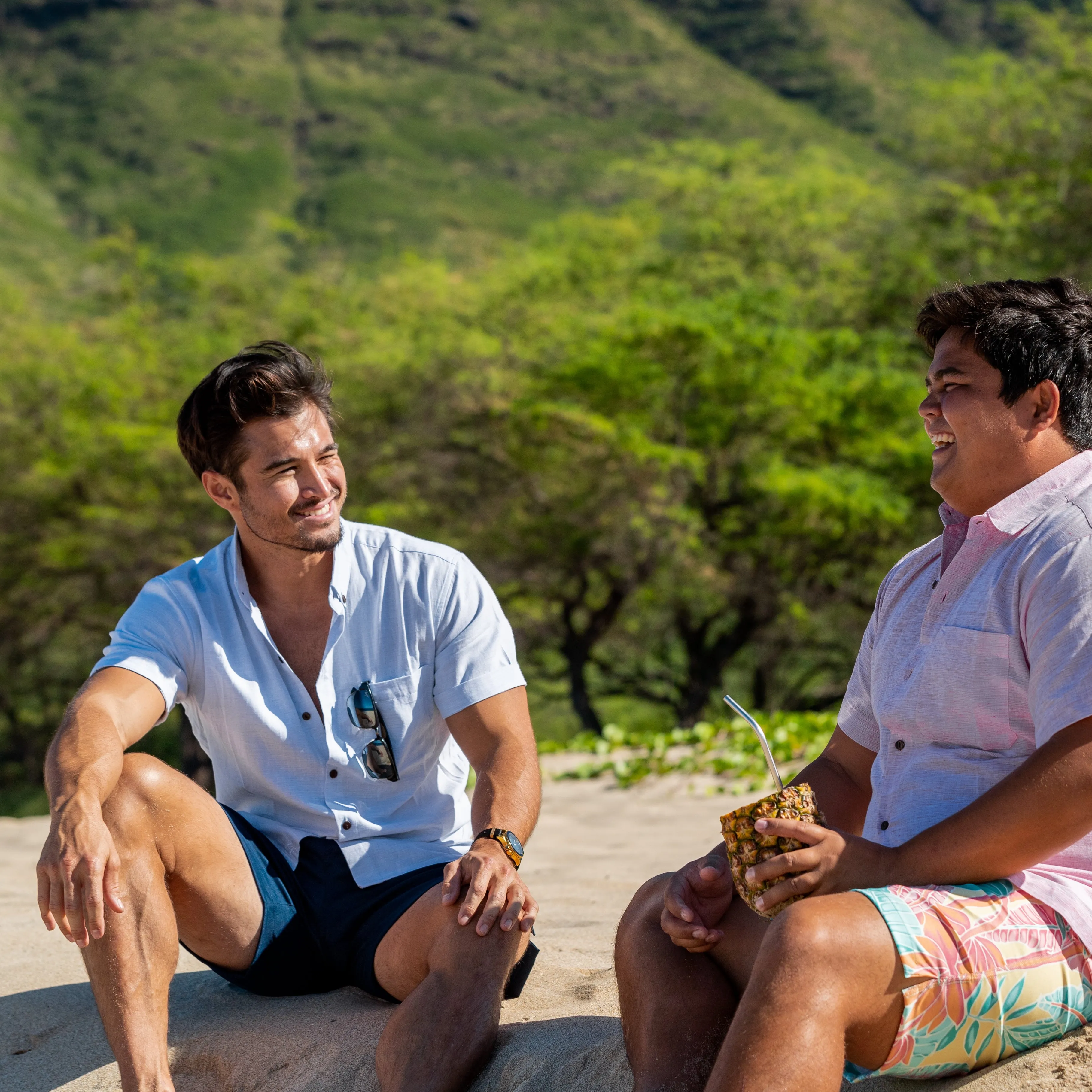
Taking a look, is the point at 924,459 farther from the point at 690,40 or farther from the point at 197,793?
the point at 690,40

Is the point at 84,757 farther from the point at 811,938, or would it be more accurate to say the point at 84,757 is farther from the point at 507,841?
the point at 811,938

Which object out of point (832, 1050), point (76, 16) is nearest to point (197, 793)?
point (832, 1050)

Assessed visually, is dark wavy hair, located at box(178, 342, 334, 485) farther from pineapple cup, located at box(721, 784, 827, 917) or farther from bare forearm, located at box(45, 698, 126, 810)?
pineapple cup, located at box(721, 784, 827, 917)

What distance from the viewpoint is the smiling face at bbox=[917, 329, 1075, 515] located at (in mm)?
2078

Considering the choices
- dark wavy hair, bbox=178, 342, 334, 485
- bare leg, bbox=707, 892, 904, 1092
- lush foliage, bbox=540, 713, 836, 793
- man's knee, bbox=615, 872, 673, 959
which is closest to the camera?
bare leg, bbox=707, 892, 904, 1092

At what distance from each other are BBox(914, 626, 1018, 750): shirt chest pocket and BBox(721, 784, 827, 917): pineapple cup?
26cm

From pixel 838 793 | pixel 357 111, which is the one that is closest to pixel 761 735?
pixel 838 793

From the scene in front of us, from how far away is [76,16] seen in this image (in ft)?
308

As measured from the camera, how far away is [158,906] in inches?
95.1

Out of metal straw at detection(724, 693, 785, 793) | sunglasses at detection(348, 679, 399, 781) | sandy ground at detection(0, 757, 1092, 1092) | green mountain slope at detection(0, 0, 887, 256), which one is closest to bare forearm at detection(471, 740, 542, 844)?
sunglasses at detection(348, 679, 399, 781)

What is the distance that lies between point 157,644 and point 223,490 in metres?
0.42

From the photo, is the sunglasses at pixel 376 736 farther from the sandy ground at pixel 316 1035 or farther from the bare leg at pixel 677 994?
the bare leg at pixel 677 994

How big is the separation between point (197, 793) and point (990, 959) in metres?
1.57

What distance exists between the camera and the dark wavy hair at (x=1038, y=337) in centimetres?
206
